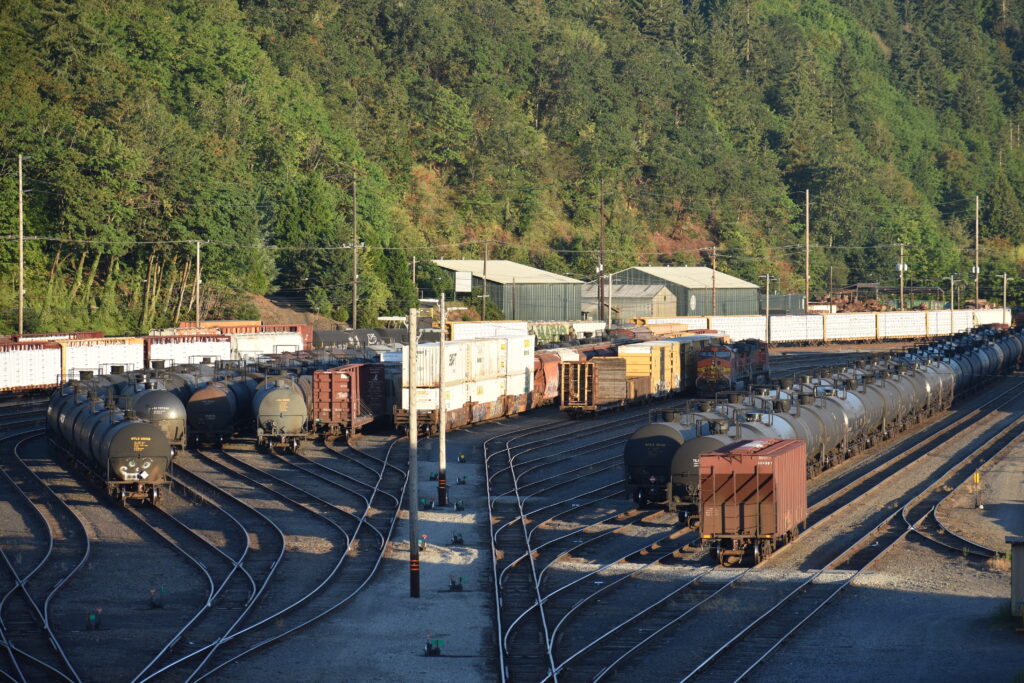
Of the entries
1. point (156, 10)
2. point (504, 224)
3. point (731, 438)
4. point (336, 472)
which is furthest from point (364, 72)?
point (731, 438)

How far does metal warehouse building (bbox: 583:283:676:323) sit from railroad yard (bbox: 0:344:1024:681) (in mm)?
80103

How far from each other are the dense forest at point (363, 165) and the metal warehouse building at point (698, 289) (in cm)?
1097

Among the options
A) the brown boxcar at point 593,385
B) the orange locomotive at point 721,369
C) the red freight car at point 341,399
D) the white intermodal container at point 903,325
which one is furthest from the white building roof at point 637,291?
the red freight car at point 341,399

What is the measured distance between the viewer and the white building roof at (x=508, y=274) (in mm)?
118688

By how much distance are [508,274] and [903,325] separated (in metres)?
41.6

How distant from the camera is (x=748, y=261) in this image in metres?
172

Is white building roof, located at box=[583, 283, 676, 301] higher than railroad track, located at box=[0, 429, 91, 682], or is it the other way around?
white building roof, located at box=[583, 283, 676, 301]

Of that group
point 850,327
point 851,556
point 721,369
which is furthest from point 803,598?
point 850,327

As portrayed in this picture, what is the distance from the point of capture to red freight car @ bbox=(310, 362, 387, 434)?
164 feet

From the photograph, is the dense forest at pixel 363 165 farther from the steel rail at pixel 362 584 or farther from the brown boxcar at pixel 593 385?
the steel rail at pixel 362 584

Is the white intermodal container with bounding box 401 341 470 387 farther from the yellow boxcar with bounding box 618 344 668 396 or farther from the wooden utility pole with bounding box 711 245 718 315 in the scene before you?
the wooden utility pole with bounding box 711 245 718 315

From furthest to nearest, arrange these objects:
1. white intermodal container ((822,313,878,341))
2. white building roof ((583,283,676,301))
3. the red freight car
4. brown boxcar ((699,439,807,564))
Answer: white building roof ((583,283,676,301)) < white intermodal container ((822,313,878,341)) < the red freight car < brown boxcar ((699,439,807,564))

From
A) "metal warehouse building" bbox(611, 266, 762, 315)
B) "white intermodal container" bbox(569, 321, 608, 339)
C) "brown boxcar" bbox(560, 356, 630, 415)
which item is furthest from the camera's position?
"metal warehouse building" bbox(611, 266, 762, 315)

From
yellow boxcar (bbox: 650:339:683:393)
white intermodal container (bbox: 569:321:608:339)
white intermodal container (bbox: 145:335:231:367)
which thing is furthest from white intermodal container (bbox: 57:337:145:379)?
white intermodal container (bbox: 569:321:608:339)
